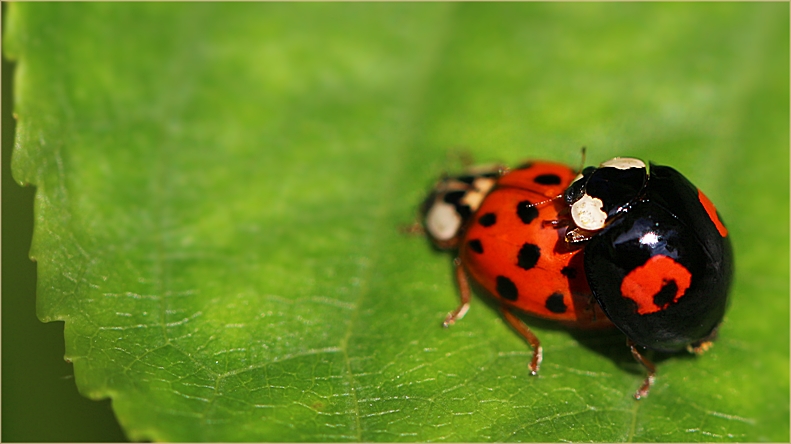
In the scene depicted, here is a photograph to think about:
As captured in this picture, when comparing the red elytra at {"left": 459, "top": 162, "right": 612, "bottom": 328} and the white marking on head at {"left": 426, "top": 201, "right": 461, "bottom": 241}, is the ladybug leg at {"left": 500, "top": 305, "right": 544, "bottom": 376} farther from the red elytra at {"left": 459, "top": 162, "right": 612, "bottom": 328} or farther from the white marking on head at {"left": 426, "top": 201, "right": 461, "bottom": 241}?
the white marking on head at {"left": 426, "top": 201, "right": 461, "bottom": 241}

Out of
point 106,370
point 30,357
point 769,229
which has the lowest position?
point 30,357

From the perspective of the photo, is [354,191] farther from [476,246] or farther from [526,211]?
[526,211]

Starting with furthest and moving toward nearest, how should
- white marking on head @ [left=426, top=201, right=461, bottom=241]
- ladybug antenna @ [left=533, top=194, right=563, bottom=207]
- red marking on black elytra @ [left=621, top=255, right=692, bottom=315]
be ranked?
1. white marking on head @ [left=426, top=201, right=461, bottom=241]
2. ladybug antenna @ [left=533, top=194, right=563, bottom=207]
3. red marking on black elytra @ [left=621, top=255, right=692, bottom=315]

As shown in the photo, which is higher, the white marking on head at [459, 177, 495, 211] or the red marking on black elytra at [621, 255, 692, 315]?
the white marking on head at [459, 177, 495, 211]

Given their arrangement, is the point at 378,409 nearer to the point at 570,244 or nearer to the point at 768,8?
the point at 570,244

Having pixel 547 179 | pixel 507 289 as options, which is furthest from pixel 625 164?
pixel 507 289

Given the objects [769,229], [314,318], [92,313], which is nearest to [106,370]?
[92,313]

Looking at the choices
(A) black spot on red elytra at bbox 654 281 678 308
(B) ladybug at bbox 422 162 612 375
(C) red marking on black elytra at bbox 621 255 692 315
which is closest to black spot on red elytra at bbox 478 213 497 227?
(B) ladybug at bbox 422 162 612 375
